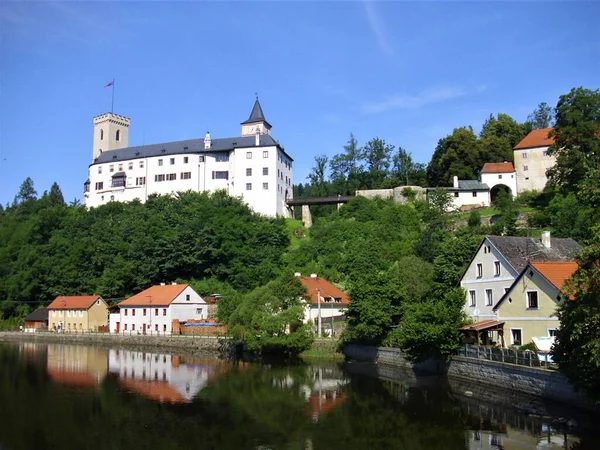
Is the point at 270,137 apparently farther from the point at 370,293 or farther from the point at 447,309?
the point at 447,309

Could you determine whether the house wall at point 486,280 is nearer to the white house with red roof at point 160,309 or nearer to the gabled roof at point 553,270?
the gabled roof at point 553,270

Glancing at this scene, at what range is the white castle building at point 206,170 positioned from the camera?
81.1 m

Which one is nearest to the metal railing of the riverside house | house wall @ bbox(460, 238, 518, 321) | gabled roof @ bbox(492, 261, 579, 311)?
the riverside house

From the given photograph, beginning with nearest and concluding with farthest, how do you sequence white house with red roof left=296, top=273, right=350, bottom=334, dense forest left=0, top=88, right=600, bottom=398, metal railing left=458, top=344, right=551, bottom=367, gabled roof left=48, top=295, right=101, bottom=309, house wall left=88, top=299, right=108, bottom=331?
metal railing left=458, top=344, right=551, bottom=367
dense forest left=0, top=88, right=600, bottom=398
white house with red roof left=296, top=273, right=350, bottom=334
house wall left=88, top=299, right=108, bottom=331
gabled roof left=48, top=295, right=101, bottom=309

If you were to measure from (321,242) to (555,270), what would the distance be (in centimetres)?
4287

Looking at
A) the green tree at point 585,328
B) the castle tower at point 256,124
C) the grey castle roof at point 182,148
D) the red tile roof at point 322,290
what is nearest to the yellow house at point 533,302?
the green tree at point 585,328

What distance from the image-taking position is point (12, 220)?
96250 millimetres

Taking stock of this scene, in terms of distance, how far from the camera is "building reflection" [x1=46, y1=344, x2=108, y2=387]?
115 ft

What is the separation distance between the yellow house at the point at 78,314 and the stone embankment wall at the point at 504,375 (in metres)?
42.5

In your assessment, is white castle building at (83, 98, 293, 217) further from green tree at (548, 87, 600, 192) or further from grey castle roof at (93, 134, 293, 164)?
green tree at (548, 87, 600, 192)

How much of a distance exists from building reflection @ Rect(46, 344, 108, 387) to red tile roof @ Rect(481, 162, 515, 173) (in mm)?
49697

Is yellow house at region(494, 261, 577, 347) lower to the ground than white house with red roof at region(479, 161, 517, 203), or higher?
lower

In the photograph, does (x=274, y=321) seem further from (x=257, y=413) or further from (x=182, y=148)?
(x=182, y=148)

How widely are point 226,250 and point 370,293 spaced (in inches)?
1407
